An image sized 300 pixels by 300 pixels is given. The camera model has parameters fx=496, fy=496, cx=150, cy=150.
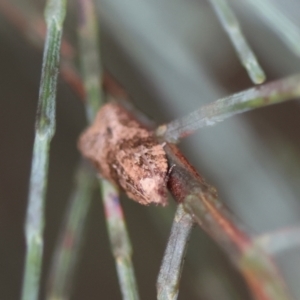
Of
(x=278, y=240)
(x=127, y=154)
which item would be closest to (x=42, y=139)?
(x=127, y=154)

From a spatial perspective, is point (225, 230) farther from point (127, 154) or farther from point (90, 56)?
point (90, 56)

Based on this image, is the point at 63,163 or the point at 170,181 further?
the point at 63,163

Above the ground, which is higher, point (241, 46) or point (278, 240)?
point (241, 46)

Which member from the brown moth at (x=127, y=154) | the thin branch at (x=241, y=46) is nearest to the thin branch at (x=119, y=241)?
the brown moth at (x=127, y=154)

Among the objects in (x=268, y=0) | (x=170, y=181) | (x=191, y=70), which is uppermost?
(x=191, y=70)

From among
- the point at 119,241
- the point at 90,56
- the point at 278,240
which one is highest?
the point at 90,56

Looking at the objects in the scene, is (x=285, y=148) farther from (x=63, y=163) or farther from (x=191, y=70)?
(x=63, y=163)

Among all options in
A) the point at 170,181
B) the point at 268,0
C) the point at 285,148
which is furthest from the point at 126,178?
the point at 285,148
